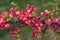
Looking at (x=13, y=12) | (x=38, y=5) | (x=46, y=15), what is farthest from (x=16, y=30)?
(x=38, y=5)

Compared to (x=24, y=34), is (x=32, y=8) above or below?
above

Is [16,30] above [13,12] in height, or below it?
below

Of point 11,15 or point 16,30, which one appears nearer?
point 11,15

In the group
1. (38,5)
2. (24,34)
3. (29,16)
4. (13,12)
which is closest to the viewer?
(29,16)

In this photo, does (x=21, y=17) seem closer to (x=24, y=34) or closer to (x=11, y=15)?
(x=11, y=15)

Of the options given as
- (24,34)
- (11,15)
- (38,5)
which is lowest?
(24,34)

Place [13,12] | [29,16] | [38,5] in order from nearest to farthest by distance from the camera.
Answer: [29,16] < [13,12] < [38,5]

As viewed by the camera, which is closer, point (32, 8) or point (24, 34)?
point (32, 8)

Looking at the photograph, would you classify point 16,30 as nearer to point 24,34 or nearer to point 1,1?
point 24,34

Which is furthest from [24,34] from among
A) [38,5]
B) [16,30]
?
[16,30]
